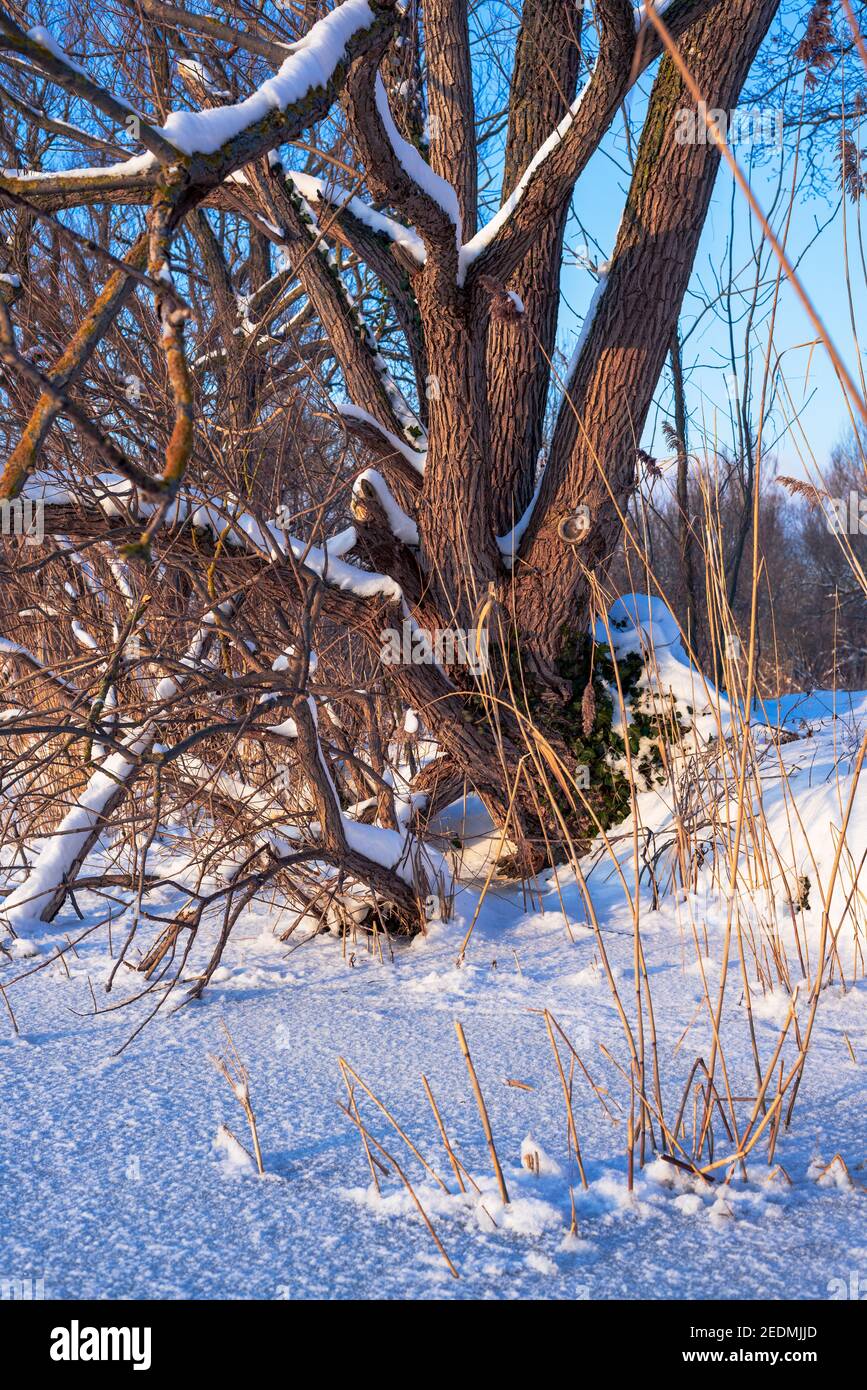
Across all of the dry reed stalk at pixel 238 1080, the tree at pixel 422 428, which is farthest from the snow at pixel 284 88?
the dry reed stalk at pixel 238 1080

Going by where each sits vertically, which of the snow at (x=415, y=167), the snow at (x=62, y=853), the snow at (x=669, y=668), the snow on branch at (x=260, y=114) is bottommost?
the snow at (x=62, y=853)

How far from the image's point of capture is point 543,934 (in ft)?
8.72

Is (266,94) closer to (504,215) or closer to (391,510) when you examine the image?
(504,215)

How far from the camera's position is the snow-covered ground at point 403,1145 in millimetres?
1045

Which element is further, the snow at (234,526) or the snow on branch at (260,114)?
the snow at (234,526)

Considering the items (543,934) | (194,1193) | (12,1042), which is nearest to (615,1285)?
(194,1193)

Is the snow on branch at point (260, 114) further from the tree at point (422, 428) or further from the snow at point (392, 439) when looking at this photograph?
the snow at point (392, 439)

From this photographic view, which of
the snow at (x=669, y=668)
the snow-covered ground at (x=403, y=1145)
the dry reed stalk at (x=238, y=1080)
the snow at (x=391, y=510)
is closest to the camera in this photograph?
the snow-covered ground at (x=403, y=1145)

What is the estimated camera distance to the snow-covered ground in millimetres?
1045

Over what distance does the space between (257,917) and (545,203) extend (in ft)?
7.42

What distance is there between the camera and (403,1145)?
134cm

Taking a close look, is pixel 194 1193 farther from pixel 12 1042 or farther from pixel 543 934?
pixel 543 934

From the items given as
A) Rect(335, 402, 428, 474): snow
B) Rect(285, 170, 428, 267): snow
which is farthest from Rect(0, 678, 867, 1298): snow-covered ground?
Rect(285, 170, 428, 267): snow

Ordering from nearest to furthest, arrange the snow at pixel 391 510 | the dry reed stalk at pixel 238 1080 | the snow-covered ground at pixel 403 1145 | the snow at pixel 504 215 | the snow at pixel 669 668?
the snow-covered ground at pixel 403 1145
the dry reed stalk at pixel 238 1080
the snow at pixel 504 215
the snow at pixel 391 510
the snow at pixel 669 668
